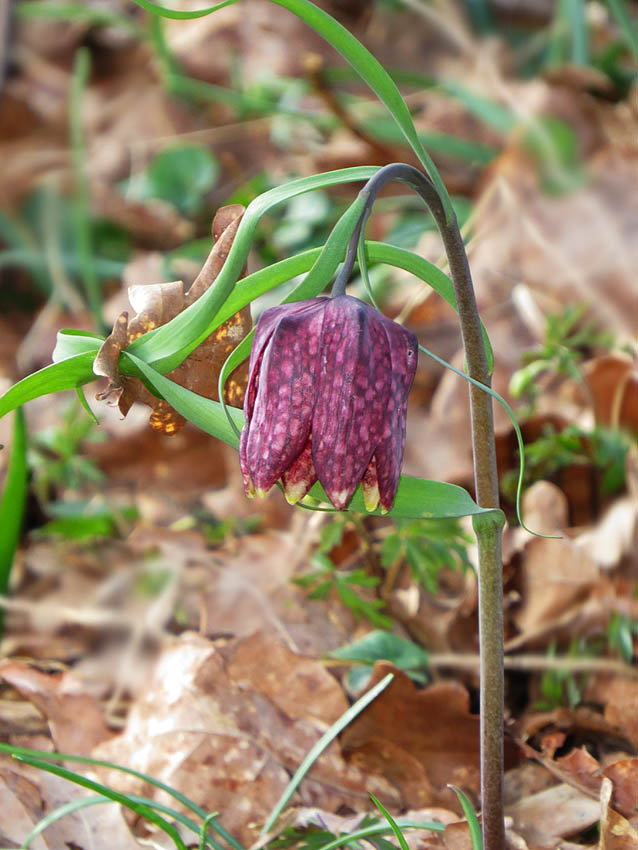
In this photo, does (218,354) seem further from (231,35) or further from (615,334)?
(231,35)

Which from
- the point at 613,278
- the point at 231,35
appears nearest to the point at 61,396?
the point at 613,278

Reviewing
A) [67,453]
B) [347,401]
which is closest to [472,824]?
[347,401]

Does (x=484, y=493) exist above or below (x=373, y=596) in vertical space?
above

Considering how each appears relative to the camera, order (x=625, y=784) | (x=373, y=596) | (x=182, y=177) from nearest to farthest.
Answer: (x=625, y=784), (x=373, y=596), (x=182, y=177)

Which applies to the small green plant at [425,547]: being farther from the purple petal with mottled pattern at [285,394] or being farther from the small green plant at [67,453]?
the small green plant at [67,453]

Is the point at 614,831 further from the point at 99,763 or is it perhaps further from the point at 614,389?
the point at 614,389

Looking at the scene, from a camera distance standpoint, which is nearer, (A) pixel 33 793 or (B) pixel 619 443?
(A) pixel 33 793
